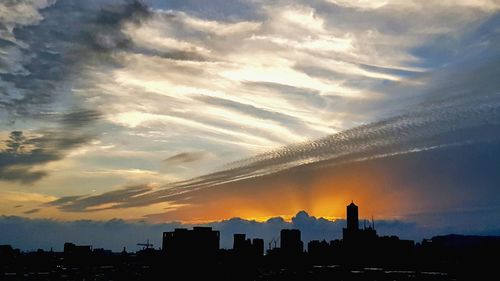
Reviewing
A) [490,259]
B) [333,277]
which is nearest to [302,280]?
[333,277]

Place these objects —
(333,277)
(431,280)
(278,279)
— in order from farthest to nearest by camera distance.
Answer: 1. (278,279)
2. (333,277)
3. (431,280)

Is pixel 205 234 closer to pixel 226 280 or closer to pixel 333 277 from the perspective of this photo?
pixel 226 280

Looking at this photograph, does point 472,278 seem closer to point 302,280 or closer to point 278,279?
point 302,280

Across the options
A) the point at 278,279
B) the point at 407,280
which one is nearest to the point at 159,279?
the point at 278,279

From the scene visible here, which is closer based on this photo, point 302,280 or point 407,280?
point 407,280

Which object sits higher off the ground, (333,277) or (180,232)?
(180,232)

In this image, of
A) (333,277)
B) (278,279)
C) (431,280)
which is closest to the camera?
(431,280)
